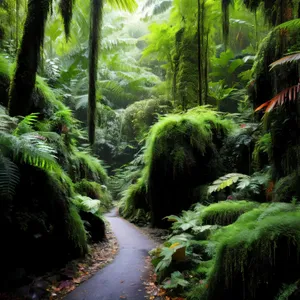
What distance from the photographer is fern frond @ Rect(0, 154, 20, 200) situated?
11.1ft

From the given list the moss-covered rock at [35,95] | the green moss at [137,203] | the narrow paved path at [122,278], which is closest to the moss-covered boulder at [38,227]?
the narrow paved path at [122,278]

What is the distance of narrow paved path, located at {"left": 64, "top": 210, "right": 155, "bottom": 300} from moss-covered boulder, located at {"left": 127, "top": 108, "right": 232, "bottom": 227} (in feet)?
4.67

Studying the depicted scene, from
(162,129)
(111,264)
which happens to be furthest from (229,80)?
(111,264)

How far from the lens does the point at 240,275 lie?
2574mm

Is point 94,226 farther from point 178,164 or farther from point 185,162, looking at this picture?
point 185,162

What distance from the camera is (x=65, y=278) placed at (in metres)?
4.16

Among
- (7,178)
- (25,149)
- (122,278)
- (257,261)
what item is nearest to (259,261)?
(257,261)

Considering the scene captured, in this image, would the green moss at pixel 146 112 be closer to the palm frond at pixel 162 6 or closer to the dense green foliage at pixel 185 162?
the dense green foliage at pixel 185 162

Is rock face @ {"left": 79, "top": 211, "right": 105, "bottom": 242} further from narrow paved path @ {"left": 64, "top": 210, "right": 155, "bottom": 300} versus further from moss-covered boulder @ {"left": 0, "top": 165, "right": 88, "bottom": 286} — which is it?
moss-covered boulder @ {"left": 0, "top": 165, "right": 88, "bottom": 286}

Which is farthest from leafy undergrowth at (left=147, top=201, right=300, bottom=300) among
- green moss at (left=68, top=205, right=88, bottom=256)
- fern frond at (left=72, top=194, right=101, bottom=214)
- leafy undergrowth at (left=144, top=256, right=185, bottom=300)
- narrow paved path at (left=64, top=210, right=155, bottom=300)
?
fern frond at (left=72, top=194, right=101, bottom=214)

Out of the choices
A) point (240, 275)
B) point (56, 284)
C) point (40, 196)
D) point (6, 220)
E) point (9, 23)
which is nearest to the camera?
point (240, 275)

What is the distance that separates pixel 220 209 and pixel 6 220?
10.6 feet

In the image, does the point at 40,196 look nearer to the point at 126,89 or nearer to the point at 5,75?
the point at 5,75

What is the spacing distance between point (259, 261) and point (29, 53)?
491 cm
